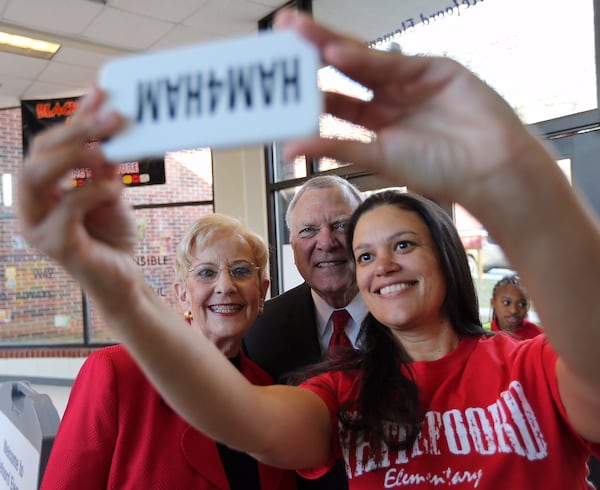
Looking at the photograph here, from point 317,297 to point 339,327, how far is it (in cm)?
18

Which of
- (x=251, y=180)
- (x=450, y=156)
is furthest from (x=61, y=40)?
(x=450, y=156)

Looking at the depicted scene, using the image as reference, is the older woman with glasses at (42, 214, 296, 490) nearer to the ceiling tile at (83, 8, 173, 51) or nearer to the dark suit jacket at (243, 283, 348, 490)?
the dark suit jacket at (243, 283, 348, 490)

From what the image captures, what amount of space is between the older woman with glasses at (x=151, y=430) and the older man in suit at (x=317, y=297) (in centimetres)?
39

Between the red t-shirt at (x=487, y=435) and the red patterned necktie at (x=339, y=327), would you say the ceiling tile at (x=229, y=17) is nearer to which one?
the red patterned necktie at (x=339, y=327)

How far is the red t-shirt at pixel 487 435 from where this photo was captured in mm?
984

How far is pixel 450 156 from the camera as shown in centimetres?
64

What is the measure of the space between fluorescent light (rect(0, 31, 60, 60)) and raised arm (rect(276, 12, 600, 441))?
4.75 metres

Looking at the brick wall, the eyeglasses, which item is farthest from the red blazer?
the brick wall

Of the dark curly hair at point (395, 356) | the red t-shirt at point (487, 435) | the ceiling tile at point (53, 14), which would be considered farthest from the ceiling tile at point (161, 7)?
the red t-shirt at point (487, 435)

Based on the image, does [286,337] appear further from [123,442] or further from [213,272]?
[123,442]

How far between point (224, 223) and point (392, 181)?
946 millimetres

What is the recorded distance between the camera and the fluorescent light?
4438 mm

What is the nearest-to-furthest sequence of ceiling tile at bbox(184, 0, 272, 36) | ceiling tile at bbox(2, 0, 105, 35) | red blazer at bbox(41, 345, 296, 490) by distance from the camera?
Result: 1. red blazer at bbox(41, 345, 296, 490)
2. ceiling tile at bbox(2, 0, 105, 35)
3. ceiling tile at bbox(184, 0, 272, 36)

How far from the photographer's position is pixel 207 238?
151 cm
